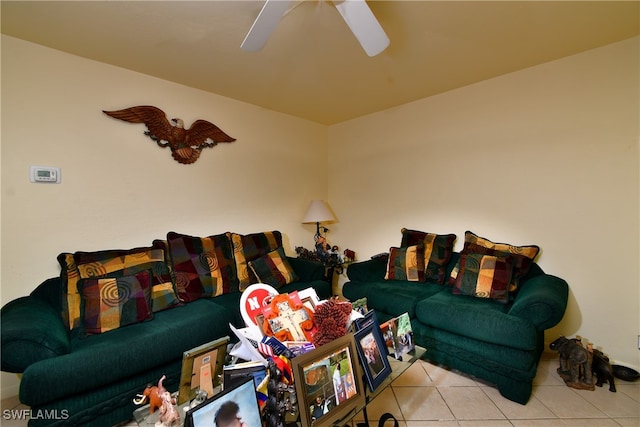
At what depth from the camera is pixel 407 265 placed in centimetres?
283

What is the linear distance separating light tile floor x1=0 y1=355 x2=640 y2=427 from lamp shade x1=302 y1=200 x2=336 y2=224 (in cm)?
190

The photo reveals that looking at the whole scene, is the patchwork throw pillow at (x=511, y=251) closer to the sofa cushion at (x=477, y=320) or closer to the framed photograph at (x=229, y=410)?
the sofa cushion at (x=477, y=320)

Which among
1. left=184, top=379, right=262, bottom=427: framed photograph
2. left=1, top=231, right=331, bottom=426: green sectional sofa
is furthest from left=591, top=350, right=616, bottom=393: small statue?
left=184, top=379, right=262, bottom=427: framed photograph

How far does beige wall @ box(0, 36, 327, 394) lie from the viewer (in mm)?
1900

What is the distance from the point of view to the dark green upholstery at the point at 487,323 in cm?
177

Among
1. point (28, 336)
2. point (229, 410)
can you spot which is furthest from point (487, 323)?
point (28, 336)

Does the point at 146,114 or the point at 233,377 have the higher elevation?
the point at 146,114

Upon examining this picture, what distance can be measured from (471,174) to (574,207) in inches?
32.4

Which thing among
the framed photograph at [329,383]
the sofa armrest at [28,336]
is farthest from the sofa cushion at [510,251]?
the sofa armrest at [28,336]

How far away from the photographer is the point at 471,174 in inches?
110

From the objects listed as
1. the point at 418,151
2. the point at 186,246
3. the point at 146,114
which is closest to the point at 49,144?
the point at 146,114

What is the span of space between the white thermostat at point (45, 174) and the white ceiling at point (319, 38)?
0.84 m

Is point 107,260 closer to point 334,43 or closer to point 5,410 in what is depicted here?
point 5,410

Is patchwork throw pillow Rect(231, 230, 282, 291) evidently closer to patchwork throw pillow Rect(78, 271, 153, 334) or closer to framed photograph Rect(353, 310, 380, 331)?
patchwork throw pillow Rect(78, 271, 153, 334)
